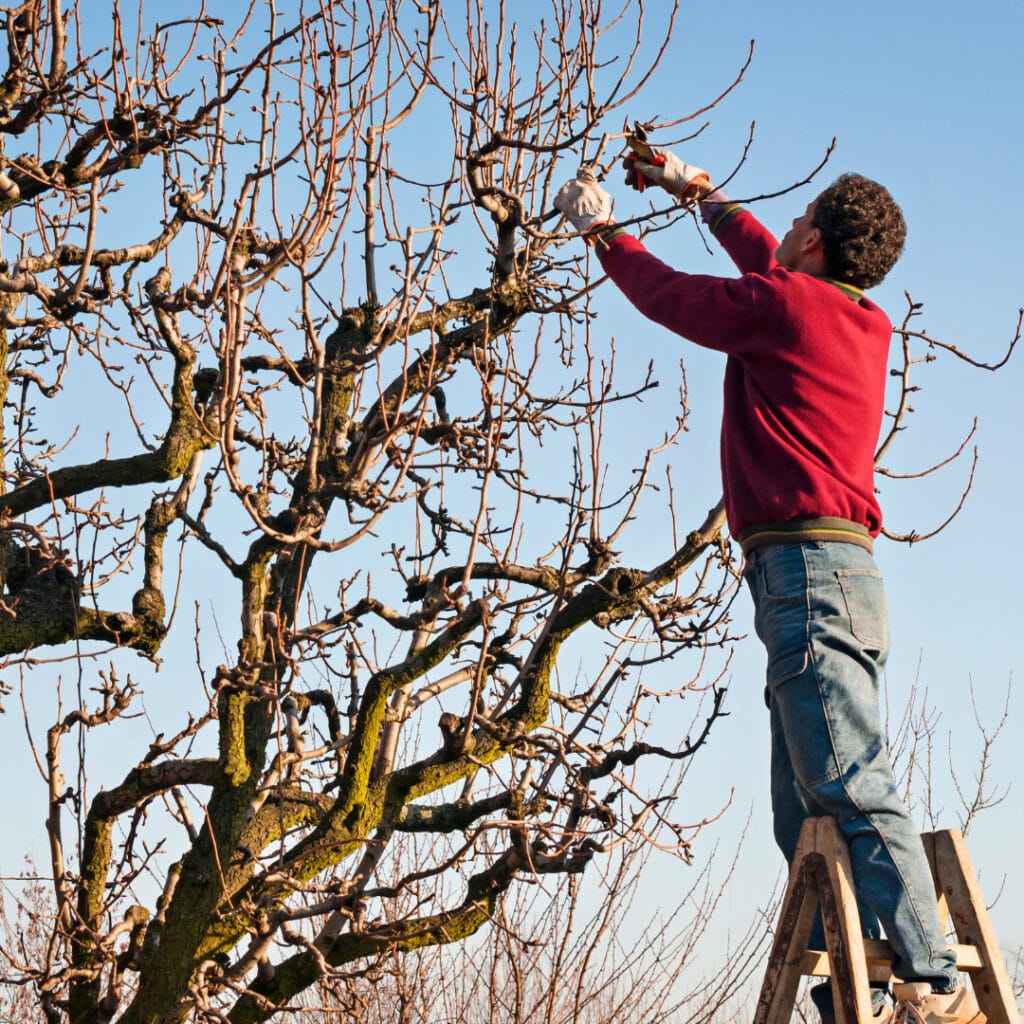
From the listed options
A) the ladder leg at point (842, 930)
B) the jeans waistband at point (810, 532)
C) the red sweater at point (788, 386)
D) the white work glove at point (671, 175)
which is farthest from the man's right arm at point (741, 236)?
the ladder leg at point (842, 930)

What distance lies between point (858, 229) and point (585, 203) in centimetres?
75

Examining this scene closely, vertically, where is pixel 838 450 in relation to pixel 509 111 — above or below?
below

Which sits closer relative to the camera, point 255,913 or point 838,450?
point 838,450

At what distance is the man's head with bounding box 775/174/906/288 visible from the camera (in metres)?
3.02

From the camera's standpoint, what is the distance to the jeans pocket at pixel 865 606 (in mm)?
2750

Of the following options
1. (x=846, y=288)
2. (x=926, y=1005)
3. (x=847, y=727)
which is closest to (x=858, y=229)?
(x=846, y=288)

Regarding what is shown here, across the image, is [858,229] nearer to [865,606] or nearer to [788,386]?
[788,386]

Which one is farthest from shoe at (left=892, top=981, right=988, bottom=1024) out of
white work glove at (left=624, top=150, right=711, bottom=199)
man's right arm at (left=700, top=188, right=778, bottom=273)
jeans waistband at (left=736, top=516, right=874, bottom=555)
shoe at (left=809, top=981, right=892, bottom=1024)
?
white work glove at (left=624, top=150, right=711, bottom=199)

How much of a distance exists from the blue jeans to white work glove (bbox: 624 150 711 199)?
4.23 ft

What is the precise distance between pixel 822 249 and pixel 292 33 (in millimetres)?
2294

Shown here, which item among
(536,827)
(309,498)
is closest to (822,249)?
(309,498)

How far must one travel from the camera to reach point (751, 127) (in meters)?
3.99

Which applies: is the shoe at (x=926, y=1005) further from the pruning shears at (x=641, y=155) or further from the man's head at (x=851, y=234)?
the pruning shears at (x=641, y=155)

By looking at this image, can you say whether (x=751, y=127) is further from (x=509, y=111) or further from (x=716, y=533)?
(x=716, y=533)
